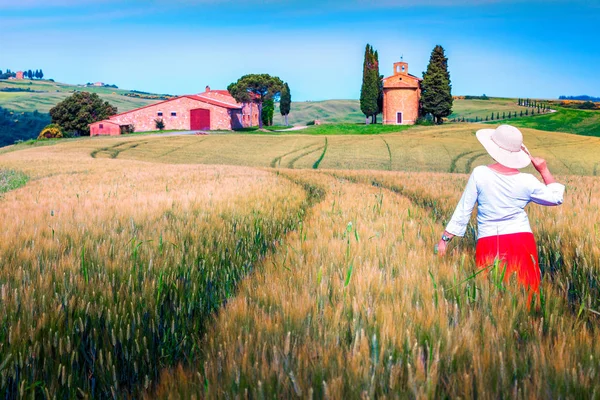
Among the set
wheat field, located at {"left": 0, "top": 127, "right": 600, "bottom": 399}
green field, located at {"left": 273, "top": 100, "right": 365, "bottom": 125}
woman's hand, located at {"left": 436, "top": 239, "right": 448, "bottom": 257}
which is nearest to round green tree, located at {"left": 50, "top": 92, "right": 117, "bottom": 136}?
wheat field, located at {"left": 0, "top": 127, "right": 600, "bottom": 399}

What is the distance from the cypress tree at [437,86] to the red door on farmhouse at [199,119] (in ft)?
109

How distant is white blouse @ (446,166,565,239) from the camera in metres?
3.84

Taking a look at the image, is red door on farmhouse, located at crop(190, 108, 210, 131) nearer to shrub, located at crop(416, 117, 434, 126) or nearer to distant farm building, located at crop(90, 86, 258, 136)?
distant farm building, located at crop(90, 86, 258, 136)

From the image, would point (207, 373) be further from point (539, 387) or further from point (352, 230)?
point (352, 230)

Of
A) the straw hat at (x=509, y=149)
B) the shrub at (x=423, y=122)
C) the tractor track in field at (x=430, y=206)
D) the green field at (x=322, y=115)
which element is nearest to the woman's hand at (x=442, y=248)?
the straw hat at (x=509, y=149)

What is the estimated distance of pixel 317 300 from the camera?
105 inches

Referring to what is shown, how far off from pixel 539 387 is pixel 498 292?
140 centimetres

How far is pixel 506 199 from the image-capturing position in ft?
12.9

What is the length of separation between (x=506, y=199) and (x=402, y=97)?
7008 centimetres

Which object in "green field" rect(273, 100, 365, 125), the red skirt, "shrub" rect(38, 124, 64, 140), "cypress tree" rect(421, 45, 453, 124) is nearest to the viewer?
the red skirt

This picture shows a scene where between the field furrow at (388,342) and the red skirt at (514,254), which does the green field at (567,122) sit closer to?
the red skirt at (514,254)

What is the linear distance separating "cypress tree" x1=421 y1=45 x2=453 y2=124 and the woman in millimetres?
66859

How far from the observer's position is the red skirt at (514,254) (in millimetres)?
3611

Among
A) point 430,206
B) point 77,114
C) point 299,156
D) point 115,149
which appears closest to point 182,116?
point 77,114
